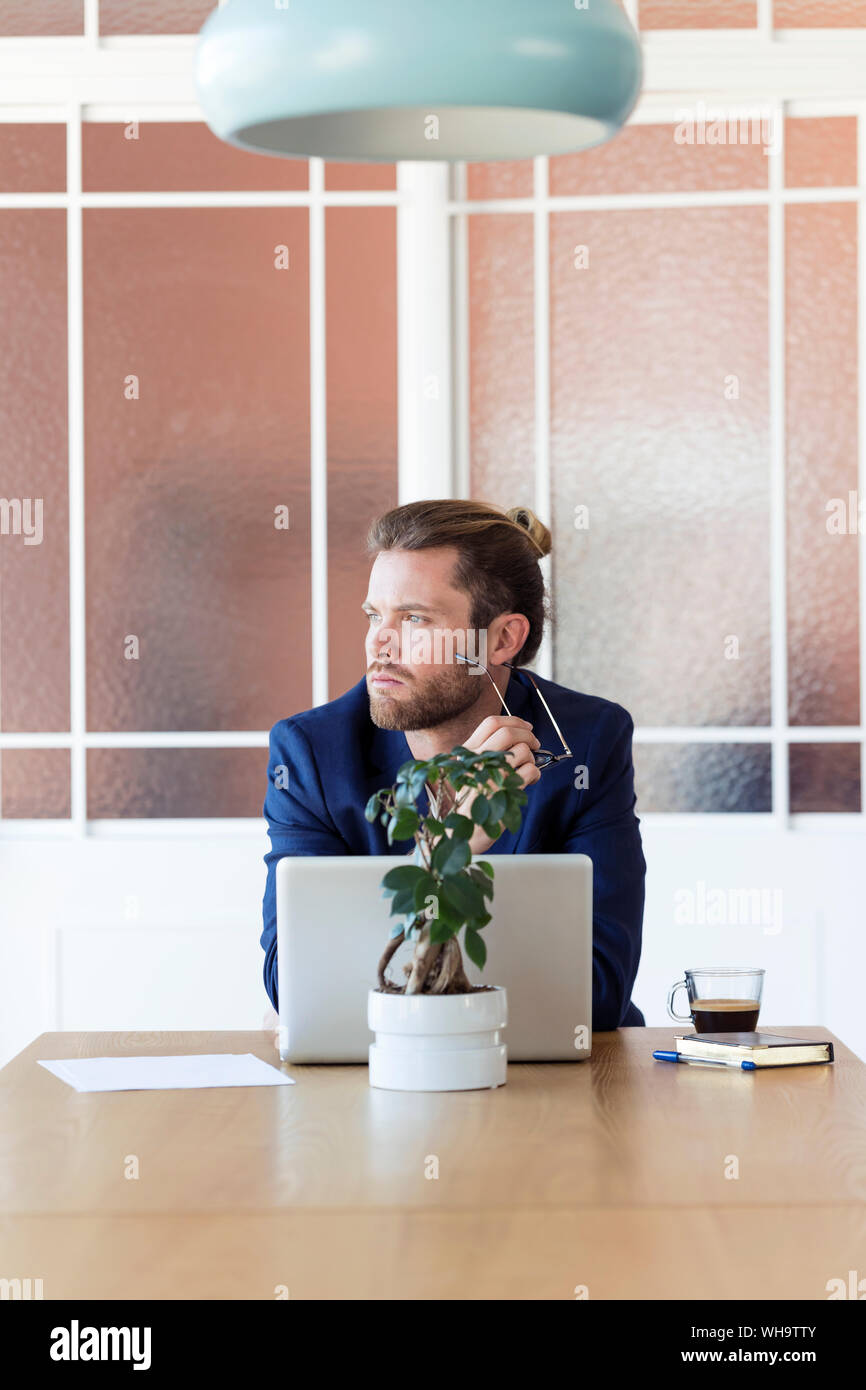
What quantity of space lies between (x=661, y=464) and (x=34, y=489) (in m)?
1.40

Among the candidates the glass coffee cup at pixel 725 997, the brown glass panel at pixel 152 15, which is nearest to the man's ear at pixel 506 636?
the glass coffee cup at pixel 725 997

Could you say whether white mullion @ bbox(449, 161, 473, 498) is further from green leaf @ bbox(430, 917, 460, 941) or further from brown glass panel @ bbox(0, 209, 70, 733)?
green leaf @ bbox(430, 917, 460, 941)

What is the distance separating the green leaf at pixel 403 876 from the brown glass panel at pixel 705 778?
6.65ft

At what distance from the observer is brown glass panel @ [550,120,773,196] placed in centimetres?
345

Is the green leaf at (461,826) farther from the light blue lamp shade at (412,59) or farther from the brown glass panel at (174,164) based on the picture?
the brown glass panel at (174,164)

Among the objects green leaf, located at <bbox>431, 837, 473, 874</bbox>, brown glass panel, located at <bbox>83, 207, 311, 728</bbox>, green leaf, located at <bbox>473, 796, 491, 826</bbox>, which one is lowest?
green leaf, located at <bbox>431, 837, 473, 874</bbox>

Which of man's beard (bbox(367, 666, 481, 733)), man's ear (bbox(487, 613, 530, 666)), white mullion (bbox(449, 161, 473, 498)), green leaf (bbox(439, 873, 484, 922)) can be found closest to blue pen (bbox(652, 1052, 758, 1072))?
green leaf (bbox(439, 873, 484, 922))

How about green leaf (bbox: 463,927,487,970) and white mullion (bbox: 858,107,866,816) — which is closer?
green leaf (bbox: 463,927,487,970)

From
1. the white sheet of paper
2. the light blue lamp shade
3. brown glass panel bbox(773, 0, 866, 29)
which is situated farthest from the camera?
brown glass panel bbox(773, 0, 866, 29)

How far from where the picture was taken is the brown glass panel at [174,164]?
351 cm

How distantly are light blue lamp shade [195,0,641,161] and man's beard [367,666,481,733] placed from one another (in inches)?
35.2

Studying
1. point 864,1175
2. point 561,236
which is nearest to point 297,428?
point 561,236

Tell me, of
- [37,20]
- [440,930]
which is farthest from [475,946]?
[37,20]
